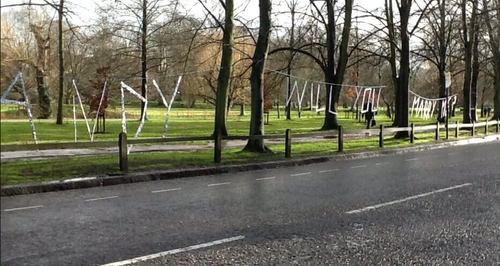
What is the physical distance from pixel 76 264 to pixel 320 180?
7.53 m

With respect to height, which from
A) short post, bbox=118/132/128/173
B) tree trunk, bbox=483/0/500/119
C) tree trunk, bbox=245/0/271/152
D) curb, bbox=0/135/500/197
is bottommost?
curb, bbox=0/135/500/197

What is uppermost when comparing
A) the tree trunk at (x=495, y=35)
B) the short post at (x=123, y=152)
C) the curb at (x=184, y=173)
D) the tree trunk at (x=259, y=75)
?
the tree trunk at (x=495, y=35)

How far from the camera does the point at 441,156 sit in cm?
1789

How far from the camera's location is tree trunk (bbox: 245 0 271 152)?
656 inches

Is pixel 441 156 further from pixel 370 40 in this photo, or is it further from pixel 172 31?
pixel 370 40

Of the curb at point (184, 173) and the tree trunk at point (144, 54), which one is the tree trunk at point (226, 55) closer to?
the tree trunk at point (144, 54)

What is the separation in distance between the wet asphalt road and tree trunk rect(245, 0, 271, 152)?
15.7 feet

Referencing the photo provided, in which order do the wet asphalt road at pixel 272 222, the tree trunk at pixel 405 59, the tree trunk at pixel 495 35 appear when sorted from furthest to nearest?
the tree trunk at pixel 495 35 < the tree trunk at pixel 405 59 < the wet asphalt road at pixel 272 222

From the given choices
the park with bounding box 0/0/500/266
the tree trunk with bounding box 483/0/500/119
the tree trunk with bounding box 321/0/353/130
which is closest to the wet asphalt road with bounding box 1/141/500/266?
the park with bounding box 0/0/500/266

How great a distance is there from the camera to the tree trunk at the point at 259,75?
54.7 feet

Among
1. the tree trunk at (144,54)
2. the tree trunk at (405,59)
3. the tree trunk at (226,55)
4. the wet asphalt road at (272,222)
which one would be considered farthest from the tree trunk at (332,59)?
the wet asphalt road at (272,222)

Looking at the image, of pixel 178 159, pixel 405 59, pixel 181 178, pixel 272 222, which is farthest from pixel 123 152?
pixel 405 59

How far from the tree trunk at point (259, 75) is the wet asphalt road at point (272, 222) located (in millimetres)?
4775

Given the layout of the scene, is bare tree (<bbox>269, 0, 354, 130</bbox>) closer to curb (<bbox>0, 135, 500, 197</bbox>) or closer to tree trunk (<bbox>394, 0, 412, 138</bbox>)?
tree trunk (<bbox>394, 0, 412, 138</bbox>)
